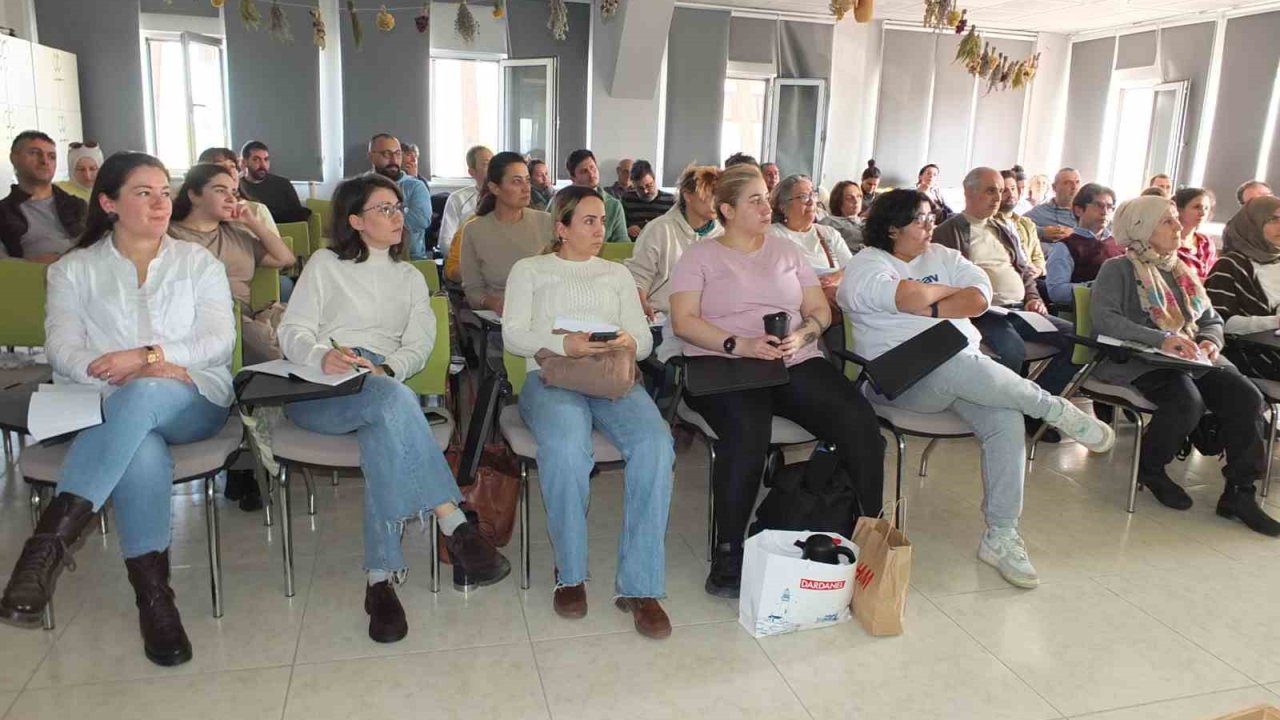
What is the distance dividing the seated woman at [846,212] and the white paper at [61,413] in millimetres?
3969

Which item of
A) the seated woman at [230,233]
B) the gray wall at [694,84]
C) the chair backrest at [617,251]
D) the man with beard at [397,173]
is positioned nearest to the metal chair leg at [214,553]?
the seated woman at [230,233]

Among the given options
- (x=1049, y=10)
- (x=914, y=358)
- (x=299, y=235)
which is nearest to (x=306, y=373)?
(x=914, y=358)

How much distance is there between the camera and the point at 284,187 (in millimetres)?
6363

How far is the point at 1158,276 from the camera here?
347 cm

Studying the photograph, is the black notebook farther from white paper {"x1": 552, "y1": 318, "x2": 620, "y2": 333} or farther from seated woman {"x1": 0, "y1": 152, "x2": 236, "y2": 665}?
seated woman {"x1": 0, "y1": 152, "x2": 236, "y2": 665}

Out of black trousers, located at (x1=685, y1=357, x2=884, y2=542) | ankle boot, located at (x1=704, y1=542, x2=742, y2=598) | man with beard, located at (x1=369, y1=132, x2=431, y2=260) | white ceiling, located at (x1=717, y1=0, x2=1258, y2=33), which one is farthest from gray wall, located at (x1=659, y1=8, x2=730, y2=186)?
ankle boot, located at (x1=704, y1=542, x2=742, y2=598)

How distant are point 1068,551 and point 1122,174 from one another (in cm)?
915

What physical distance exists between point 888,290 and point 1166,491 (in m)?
1.49

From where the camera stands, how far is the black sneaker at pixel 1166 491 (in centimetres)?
334

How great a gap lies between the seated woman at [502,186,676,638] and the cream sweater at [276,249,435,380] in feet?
0.91

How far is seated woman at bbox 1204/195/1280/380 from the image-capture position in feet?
12.2

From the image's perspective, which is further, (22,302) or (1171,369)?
(1171,369)

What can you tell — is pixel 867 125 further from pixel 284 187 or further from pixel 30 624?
pixel 30 624

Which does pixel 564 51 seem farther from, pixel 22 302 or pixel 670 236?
pixel 22 302
